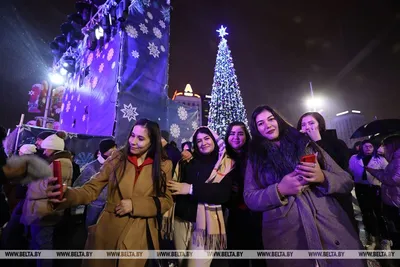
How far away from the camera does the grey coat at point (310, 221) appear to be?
1.70 metres

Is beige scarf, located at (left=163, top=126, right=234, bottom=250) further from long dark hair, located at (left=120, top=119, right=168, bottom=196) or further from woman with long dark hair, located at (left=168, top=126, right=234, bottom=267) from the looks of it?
long dark hair, located at (left=120, top=119, right=168, bottom=196)

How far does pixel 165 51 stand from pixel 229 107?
422 inches

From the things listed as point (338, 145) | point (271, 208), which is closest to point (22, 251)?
point (271, 208)

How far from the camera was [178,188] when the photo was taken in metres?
2.61

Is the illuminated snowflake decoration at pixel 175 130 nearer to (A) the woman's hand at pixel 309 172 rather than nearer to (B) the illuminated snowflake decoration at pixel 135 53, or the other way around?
(B) the illuminated snowflake decoration at pixel 135 53

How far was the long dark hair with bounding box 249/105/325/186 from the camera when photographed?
2070 mm

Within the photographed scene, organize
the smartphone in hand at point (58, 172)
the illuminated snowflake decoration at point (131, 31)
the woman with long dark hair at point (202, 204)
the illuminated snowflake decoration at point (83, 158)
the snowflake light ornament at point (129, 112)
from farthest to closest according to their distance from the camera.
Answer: the illuminated snowflake decoration at point (131, 31), the snowflake light ornament at point (129, 112), the illuminated snowflake decoration at point (83, 158), the woman with long dark hair at point (202, 204), the smartphone in hand at point (58, 172)

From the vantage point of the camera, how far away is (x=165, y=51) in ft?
29.3

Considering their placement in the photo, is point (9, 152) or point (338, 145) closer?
point (338, 145)

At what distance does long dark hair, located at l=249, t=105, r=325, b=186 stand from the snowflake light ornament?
5863mm

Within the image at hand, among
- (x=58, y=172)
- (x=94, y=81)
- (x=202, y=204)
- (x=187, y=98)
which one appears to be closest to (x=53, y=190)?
(x=58, y=172)

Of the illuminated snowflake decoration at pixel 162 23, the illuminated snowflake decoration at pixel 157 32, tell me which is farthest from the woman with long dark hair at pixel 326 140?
the illuminated snowflake decoration at pixel 162 23

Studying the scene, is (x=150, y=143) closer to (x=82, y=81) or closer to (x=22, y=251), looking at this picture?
(x=22, y=251)

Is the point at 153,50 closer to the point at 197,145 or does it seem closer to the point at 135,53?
the point at 135,53
